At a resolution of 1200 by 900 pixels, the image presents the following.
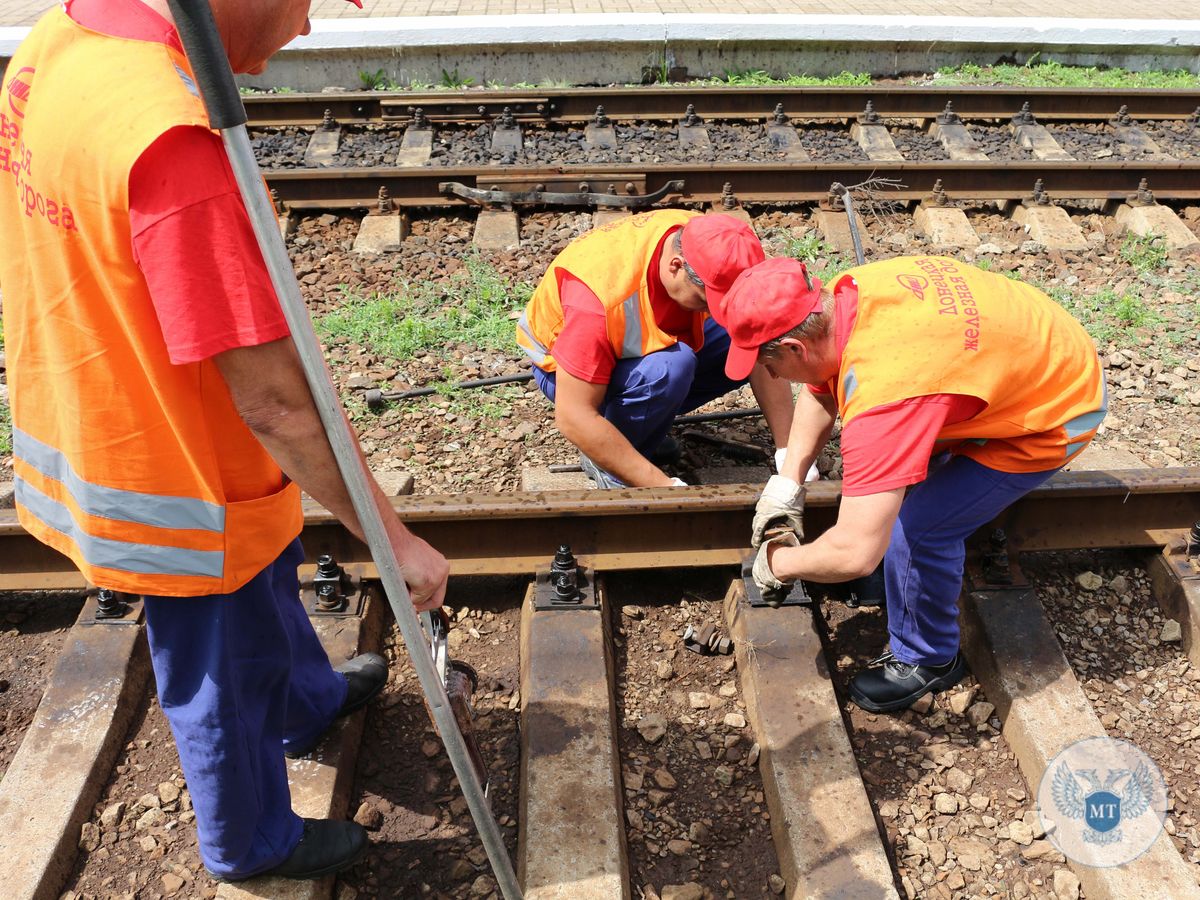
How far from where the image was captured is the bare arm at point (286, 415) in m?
1.73

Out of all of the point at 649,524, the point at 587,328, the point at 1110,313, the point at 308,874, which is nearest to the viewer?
the point at 308,874

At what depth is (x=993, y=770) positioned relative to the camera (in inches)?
118

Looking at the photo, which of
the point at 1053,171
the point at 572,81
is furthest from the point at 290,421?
the point at 572,81

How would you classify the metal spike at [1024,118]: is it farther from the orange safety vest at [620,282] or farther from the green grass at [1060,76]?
the orange safety vest at [620,282]

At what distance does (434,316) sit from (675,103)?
10.1 ft

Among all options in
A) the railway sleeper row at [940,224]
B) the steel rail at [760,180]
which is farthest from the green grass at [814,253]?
the steel rail at [760,180]

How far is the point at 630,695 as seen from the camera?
3211mm

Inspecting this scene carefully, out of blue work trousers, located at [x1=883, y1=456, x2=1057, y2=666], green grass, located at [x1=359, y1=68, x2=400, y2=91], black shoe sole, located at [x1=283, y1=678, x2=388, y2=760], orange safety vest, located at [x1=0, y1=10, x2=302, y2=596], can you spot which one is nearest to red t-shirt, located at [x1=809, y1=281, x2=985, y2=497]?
blue work trousers, located at [x1=883, y1=456, x2=1057, y2=666]

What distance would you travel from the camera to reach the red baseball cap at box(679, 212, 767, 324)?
325 centimetres

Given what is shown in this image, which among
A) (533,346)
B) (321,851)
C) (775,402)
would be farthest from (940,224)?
(321,851)

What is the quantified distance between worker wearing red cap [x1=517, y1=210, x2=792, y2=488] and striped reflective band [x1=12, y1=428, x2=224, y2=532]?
1779 millimetres

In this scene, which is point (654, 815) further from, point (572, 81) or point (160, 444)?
point (572, 81)

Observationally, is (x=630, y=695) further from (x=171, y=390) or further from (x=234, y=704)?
(x=171, y=390)

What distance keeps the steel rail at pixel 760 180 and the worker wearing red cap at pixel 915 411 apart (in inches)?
129
